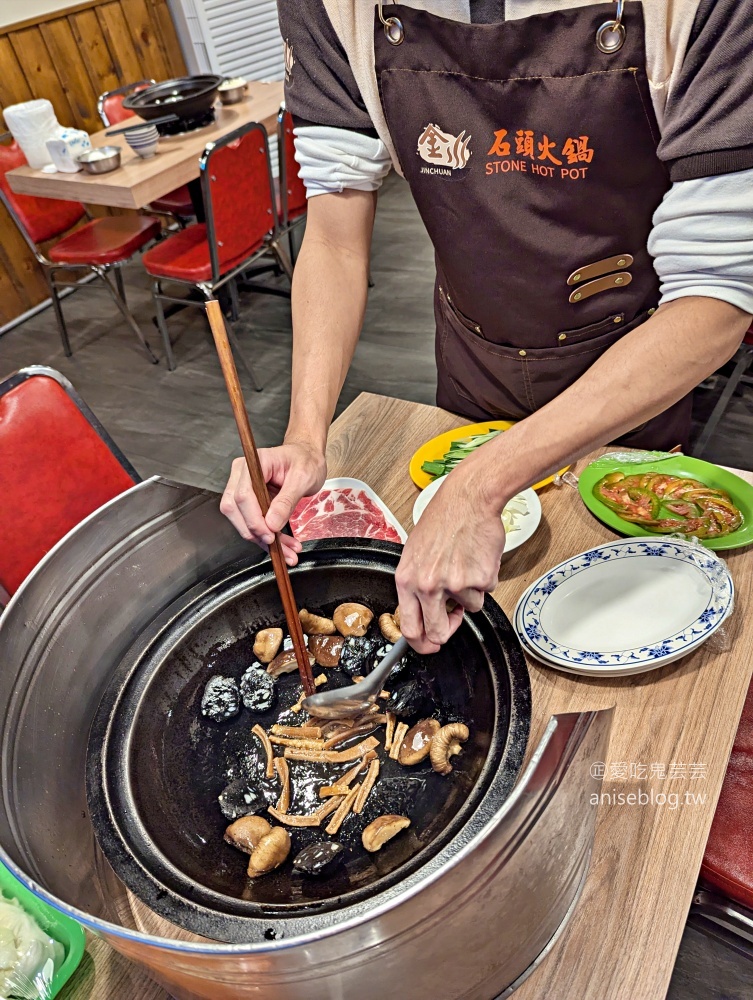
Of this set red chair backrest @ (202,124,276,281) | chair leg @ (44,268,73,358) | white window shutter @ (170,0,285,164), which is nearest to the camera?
red chair backrest @ (202,124,276,281)

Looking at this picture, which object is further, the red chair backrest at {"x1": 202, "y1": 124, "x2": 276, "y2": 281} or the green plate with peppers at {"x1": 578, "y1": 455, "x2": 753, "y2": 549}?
the red chair backrest at {"x1": 202, "y1": 124, "x2": 276, "y2": 281}

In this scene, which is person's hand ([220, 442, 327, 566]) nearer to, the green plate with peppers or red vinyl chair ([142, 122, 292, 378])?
the green plate with peppers

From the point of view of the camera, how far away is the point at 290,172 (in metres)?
3.70

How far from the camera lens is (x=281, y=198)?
149 inches

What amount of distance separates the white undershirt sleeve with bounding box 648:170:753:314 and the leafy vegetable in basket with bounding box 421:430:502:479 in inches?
19.0

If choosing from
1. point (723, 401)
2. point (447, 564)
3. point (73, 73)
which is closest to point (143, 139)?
point (73, 73)

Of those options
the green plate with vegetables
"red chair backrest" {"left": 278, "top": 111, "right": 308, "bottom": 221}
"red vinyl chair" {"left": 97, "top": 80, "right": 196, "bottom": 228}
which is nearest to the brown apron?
the green plate with vegetables

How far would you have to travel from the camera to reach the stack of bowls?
3.58 meters

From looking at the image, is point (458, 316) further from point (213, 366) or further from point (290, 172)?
point (213, 366)

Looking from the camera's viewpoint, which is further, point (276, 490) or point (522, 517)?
point (522, 517)

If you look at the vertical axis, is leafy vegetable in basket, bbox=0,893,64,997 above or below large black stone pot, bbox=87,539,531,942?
below

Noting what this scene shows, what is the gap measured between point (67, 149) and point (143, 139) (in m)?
0.36

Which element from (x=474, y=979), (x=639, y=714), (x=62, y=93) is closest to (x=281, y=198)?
(x=62, y=93)

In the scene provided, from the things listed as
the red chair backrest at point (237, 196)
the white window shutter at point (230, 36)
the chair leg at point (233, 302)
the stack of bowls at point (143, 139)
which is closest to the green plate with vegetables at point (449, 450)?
the red chair backrest at point (237, 196)
